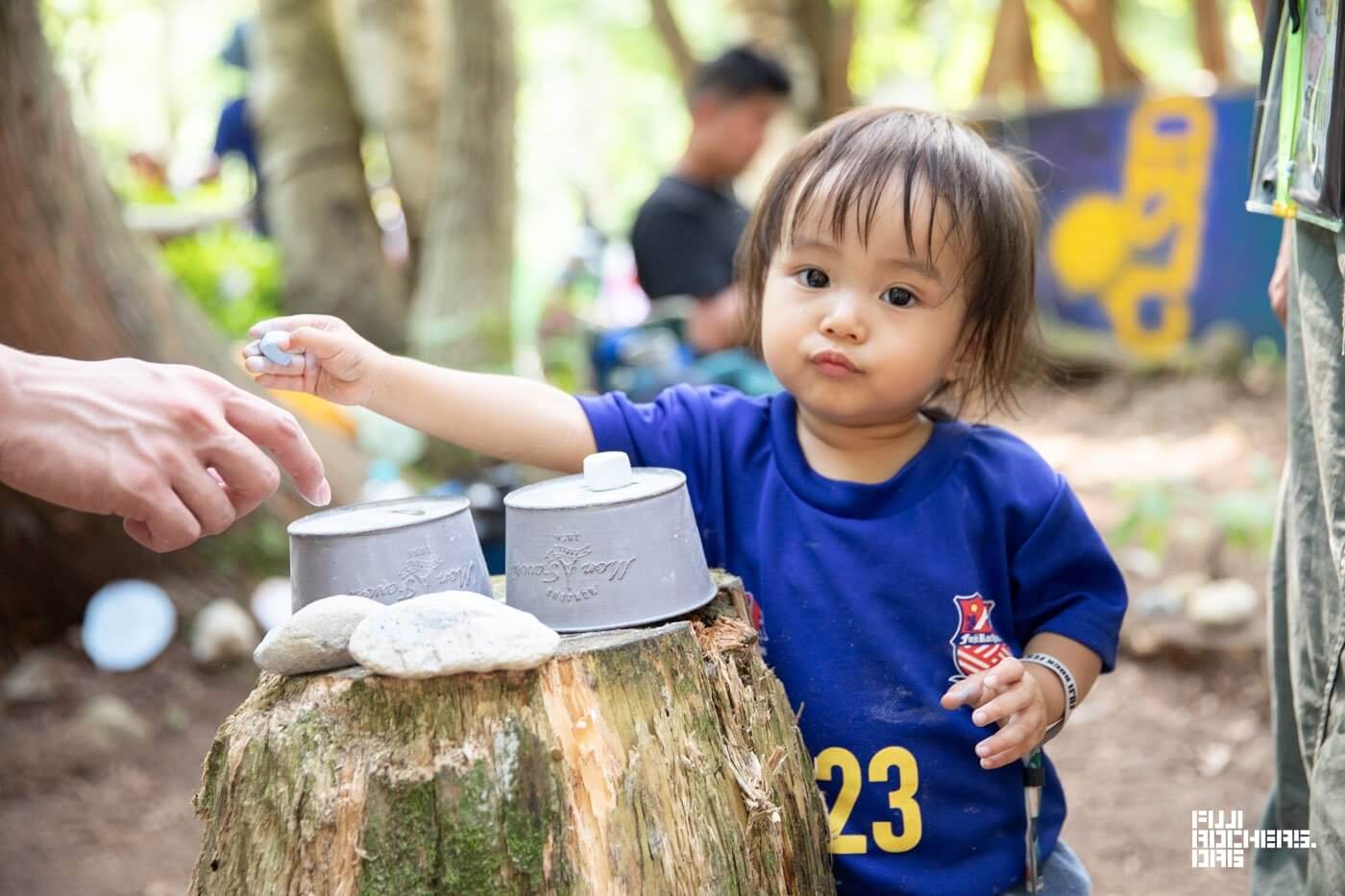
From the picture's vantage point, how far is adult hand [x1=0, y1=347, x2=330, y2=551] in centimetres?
176

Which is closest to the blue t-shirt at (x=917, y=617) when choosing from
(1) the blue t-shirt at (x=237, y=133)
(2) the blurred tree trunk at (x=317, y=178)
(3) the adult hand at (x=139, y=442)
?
(3) the adult hand at (x=139, y=442)

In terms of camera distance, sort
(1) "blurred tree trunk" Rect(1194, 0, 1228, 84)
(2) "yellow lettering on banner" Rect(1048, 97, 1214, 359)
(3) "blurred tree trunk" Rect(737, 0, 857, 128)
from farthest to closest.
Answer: (1) "blurred tree trunk" Rect(1194, 0, 1228, 84) < (2) "yellow lettering on banner" Rect(1048, 97, 1214, 359) < (3) "blurred tree trunk" Rect(737, 0, 857, 128)

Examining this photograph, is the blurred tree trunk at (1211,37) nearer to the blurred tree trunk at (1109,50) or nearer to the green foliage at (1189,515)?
the blurred tree trunk at (1109,50)

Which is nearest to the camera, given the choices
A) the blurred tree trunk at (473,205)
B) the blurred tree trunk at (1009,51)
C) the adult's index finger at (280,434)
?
the adult's index finger at (280,434)

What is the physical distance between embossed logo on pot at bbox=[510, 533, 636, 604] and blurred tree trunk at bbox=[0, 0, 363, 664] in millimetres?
3179

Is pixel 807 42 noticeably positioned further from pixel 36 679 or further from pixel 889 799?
pixel 889 799

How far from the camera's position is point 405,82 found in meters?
7.54

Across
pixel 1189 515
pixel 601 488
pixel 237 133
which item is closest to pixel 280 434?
pixel 601 488

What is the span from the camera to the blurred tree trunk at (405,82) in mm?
7527

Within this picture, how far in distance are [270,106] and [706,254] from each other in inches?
163

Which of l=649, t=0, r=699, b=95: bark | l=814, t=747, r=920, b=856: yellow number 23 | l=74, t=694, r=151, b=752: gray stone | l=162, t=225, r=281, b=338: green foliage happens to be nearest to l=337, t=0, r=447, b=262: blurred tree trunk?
l=162, t=225, r=281, b=338: green foliage

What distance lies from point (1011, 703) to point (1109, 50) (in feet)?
38.1

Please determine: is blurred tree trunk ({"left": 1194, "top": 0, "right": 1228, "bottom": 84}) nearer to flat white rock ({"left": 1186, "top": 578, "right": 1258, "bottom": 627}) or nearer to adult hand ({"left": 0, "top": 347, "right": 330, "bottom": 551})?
flat white rock ({"left": 1186, "top": 578, "right": 1258, "bottom": 627})

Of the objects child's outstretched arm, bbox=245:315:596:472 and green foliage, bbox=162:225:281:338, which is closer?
child's outstretched arm, bbox=245:315:596:472
